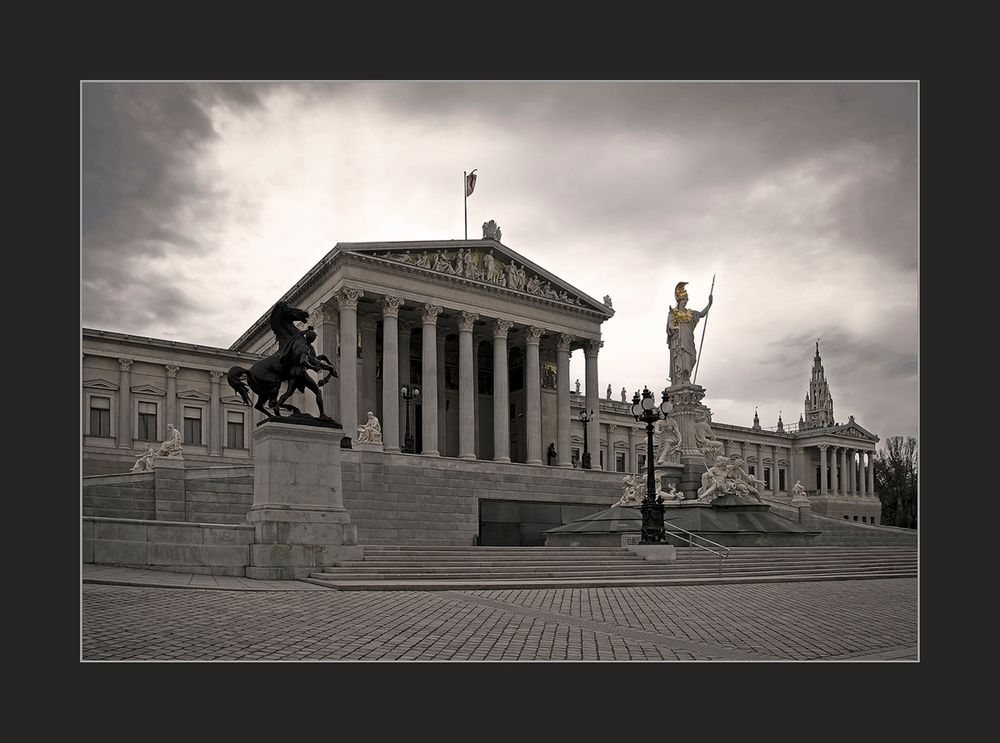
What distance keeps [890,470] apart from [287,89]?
13815mm

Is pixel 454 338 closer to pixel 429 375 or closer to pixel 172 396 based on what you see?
pixel 429 375

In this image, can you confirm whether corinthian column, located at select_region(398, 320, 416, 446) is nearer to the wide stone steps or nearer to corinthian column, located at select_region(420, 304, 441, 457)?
corinthian column, located at select_region(420, 304, 441, 457)

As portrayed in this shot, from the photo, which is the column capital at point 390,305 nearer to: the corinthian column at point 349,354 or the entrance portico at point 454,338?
the entrance portico at point 454,338

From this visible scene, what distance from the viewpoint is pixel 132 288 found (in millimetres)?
12578

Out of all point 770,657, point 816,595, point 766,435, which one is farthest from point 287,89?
point 766,435

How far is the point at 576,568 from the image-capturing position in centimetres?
2306

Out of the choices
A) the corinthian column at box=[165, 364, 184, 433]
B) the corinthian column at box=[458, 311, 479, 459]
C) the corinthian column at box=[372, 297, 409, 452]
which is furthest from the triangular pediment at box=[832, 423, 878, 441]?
the corinthian column at box=[165, 364, 184, 433]

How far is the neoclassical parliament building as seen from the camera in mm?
51875

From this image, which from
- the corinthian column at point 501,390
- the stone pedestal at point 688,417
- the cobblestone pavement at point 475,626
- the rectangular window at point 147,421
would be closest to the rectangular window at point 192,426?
the rectangular window at point 147,421

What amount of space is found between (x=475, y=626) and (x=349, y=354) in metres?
39.9

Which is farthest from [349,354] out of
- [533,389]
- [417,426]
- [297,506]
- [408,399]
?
[297,506]

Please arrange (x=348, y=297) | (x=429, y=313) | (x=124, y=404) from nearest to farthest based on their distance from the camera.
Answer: (x=348, y=297)
(x=429, y=313)
(x=124, y=404)

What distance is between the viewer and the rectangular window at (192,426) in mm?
60697

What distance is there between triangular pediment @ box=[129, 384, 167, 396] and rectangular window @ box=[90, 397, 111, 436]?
1.78m
